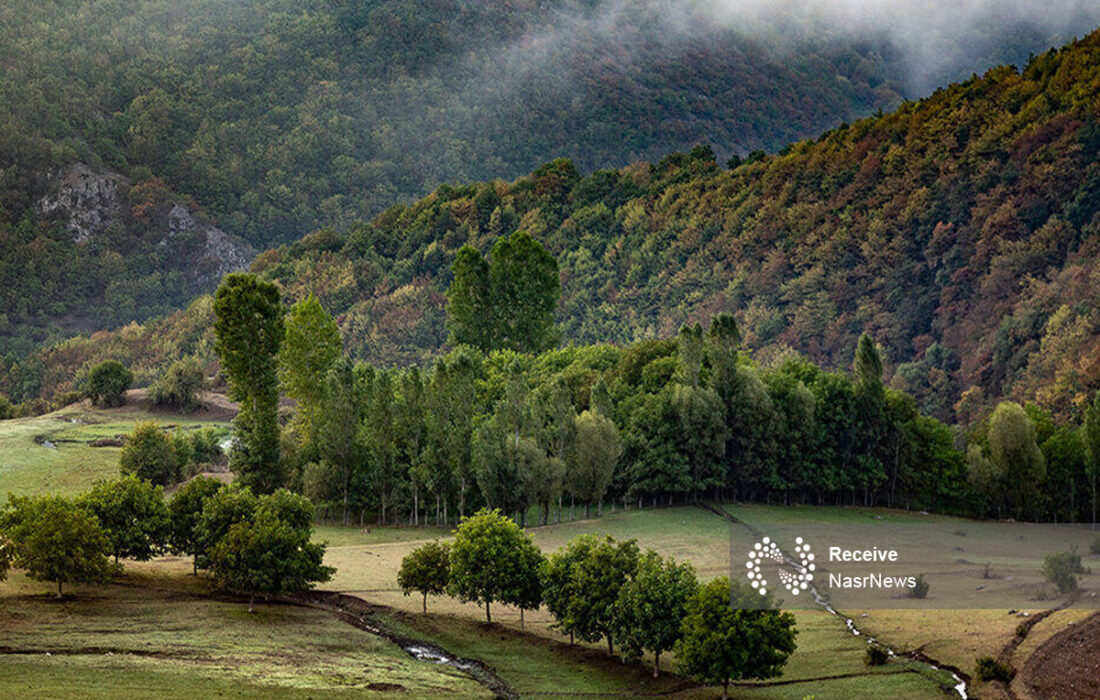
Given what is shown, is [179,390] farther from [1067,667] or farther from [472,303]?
[1067,667]

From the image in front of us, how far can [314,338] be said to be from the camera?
12788 cm

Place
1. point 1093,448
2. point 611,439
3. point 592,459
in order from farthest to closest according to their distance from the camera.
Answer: point 1093,448 → point 611,439 → point 592,459

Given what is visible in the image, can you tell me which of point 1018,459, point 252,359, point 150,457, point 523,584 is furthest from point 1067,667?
point 150,457

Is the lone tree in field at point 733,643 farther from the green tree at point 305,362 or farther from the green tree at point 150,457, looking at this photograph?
the green tree at point 305,362

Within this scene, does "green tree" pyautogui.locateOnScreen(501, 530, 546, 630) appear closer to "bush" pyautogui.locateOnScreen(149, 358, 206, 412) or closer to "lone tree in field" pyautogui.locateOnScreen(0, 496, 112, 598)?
"lone tree in field" pyautogui.locateOnScreen(0, 496, 112, 598)

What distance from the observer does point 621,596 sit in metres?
66.2

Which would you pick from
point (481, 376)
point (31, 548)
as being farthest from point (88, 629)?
point (481, 376)

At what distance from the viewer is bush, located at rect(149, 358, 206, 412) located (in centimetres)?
16462

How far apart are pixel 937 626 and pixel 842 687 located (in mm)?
9792

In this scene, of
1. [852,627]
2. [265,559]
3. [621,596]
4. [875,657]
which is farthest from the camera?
[265,559]

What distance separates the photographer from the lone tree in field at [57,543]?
7144cm

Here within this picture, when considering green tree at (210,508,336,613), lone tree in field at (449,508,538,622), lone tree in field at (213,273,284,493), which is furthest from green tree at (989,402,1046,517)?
green tree at (210,508,336,613)

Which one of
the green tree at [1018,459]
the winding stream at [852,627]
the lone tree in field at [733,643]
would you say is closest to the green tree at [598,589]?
the lone tree in field at [733,643]

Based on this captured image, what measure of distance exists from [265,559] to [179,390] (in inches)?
3789
